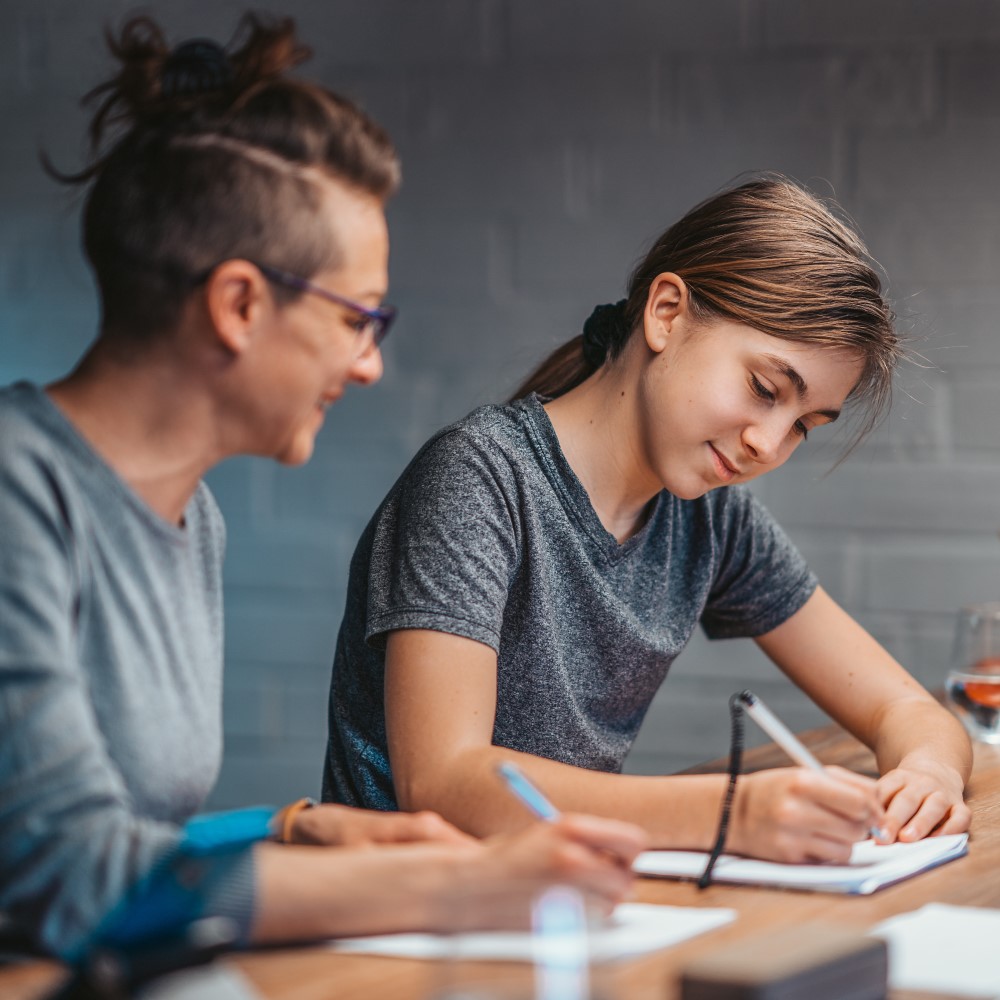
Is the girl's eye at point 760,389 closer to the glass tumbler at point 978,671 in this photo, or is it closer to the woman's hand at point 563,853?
the glass tumbler at point 978,671

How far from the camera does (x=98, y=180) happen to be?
1.00 meters

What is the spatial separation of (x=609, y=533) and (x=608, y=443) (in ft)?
0.32

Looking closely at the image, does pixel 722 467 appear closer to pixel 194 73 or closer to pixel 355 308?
pixel 355 308

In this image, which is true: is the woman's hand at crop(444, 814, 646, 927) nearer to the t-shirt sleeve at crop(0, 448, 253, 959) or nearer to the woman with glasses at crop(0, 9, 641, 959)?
the woman with glasses at crop(0, 9, 641, 959)

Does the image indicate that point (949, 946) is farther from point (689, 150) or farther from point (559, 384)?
point (689, 150)

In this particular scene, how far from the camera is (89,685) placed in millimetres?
927

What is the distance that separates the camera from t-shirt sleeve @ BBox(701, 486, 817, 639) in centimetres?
169

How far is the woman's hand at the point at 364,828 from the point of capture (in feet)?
3.33

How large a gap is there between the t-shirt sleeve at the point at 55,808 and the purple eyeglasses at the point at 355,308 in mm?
258

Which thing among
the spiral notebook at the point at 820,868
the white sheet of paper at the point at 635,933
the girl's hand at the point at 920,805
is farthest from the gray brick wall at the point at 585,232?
the white sheet of paper at the point at 635,933

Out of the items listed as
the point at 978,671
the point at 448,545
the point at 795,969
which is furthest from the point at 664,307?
the point at 795,969

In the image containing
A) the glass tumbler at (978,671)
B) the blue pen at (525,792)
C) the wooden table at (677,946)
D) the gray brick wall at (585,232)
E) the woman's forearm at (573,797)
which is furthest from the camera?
the gray brick wall at (585,232)

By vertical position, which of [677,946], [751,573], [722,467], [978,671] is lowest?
[677,946]

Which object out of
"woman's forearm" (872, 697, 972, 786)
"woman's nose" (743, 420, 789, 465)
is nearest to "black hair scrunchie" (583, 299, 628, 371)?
"woman's nose" (743, 420, 789, 465)
